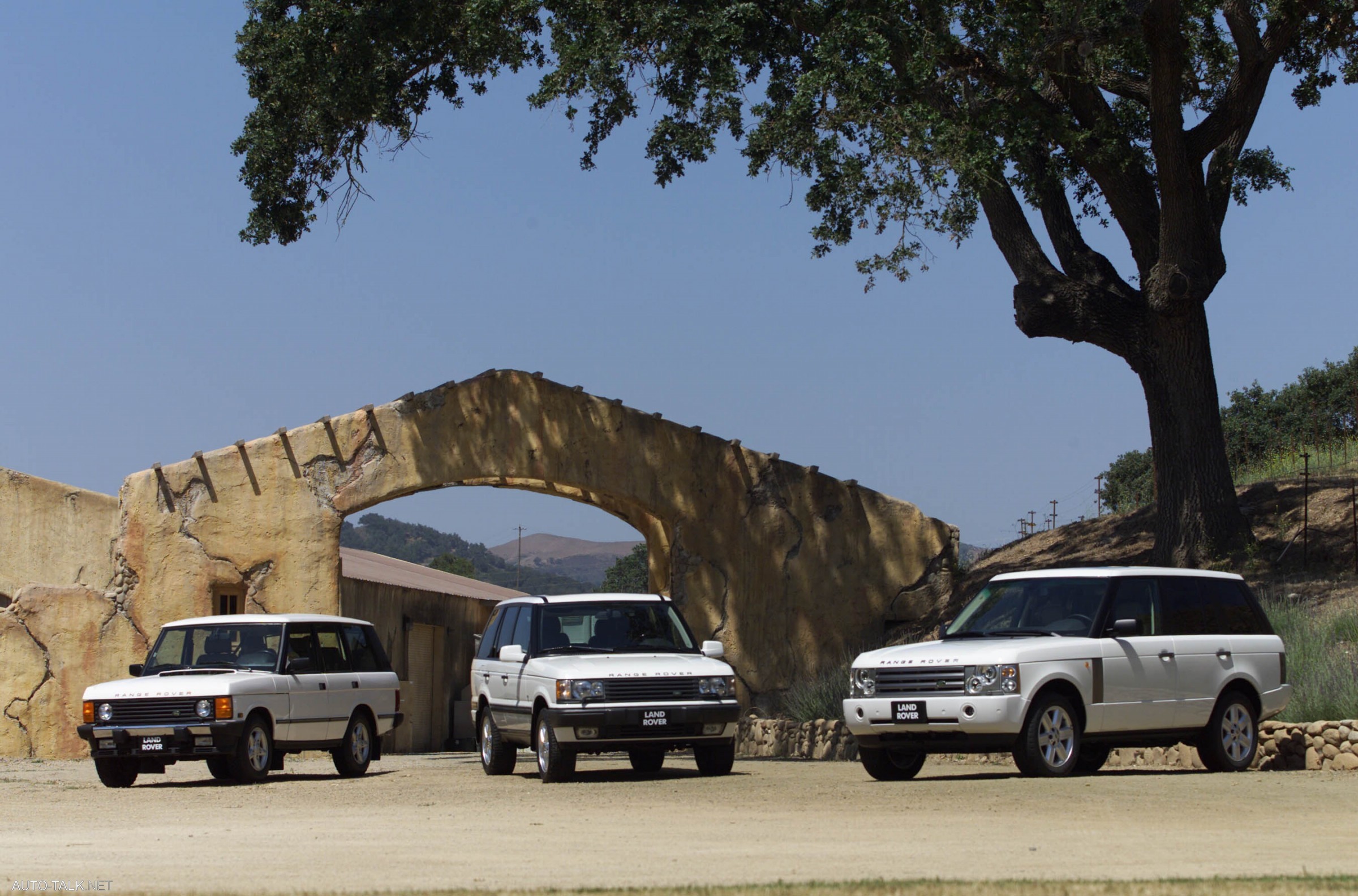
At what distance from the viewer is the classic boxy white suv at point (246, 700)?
48.7 ft

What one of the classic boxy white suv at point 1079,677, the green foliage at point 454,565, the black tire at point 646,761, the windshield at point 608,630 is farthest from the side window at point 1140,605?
the green foliage at point 454,565

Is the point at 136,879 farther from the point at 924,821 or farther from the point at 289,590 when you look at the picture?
the point at 289,590

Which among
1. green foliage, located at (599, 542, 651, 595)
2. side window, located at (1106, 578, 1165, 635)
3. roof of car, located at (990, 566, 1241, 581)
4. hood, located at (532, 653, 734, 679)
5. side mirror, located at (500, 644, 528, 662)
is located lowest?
hood, located at (532, 653, 734, 679)

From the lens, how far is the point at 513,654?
15.1 meters

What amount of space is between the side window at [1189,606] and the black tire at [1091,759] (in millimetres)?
1472

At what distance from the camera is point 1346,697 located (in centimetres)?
1499

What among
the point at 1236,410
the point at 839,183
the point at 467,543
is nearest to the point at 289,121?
the point at 839,183

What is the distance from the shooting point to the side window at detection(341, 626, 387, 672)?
16766mm

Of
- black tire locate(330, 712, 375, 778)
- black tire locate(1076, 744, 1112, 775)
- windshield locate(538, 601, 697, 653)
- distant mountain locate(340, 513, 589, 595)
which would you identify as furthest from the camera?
distant mountain locate(340, 513, 589, 595)

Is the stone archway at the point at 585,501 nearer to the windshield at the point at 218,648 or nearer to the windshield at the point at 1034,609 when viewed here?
the windshield at the point at 218,648

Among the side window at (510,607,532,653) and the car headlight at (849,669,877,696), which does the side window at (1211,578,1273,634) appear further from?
the side window at (510,607,532,653)

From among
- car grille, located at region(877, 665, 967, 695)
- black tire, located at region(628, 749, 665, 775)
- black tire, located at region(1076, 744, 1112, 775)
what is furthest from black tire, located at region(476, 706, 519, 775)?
black tire, located at region(1076, 744, 1112, 775)

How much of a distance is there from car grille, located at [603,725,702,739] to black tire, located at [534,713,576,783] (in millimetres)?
422

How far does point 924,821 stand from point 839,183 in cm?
979
